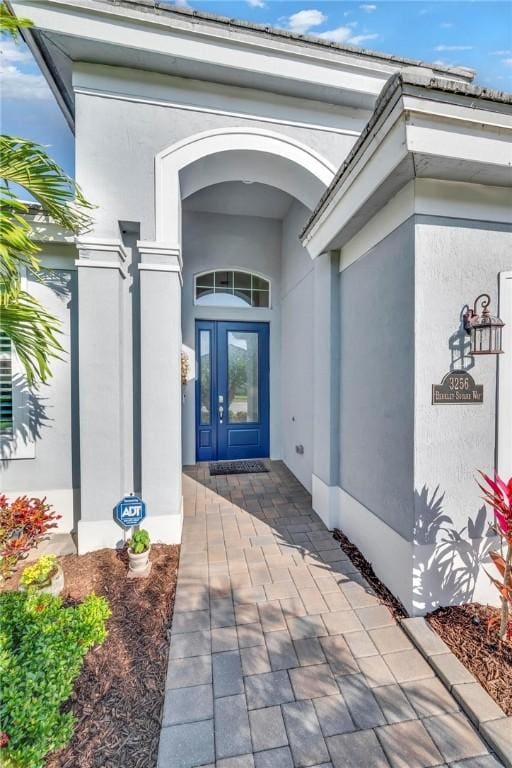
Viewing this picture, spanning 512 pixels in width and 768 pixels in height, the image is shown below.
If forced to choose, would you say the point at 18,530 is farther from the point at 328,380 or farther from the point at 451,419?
the point at 451,419

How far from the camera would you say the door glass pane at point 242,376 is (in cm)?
662

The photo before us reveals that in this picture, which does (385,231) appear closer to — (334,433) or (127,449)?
(334,433)

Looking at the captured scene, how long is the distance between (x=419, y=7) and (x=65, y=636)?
6755 mm

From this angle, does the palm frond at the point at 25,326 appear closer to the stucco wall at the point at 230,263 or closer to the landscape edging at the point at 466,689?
the landscape edging at the point at 466,689

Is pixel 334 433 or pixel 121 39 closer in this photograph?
pixel 121 39

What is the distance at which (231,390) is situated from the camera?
21.7 ft

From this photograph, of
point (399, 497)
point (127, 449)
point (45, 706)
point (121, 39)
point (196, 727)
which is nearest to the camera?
point (45, 706)

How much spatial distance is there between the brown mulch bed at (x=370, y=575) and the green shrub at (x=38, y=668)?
7.00ft

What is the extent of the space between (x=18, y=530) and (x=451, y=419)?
3726 millimetres

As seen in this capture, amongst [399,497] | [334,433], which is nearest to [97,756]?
[399,497]

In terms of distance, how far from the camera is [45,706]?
4.62 feet

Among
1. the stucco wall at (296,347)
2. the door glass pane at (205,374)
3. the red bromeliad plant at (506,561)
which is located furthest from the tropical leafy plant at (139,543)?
the door glass pane at (205,374)

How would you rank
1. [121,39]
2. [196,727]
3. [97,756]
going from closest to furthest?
[97,756], [196,727], [121,39]

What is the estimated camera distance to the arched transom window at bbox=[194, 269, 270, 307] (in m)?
6.51
